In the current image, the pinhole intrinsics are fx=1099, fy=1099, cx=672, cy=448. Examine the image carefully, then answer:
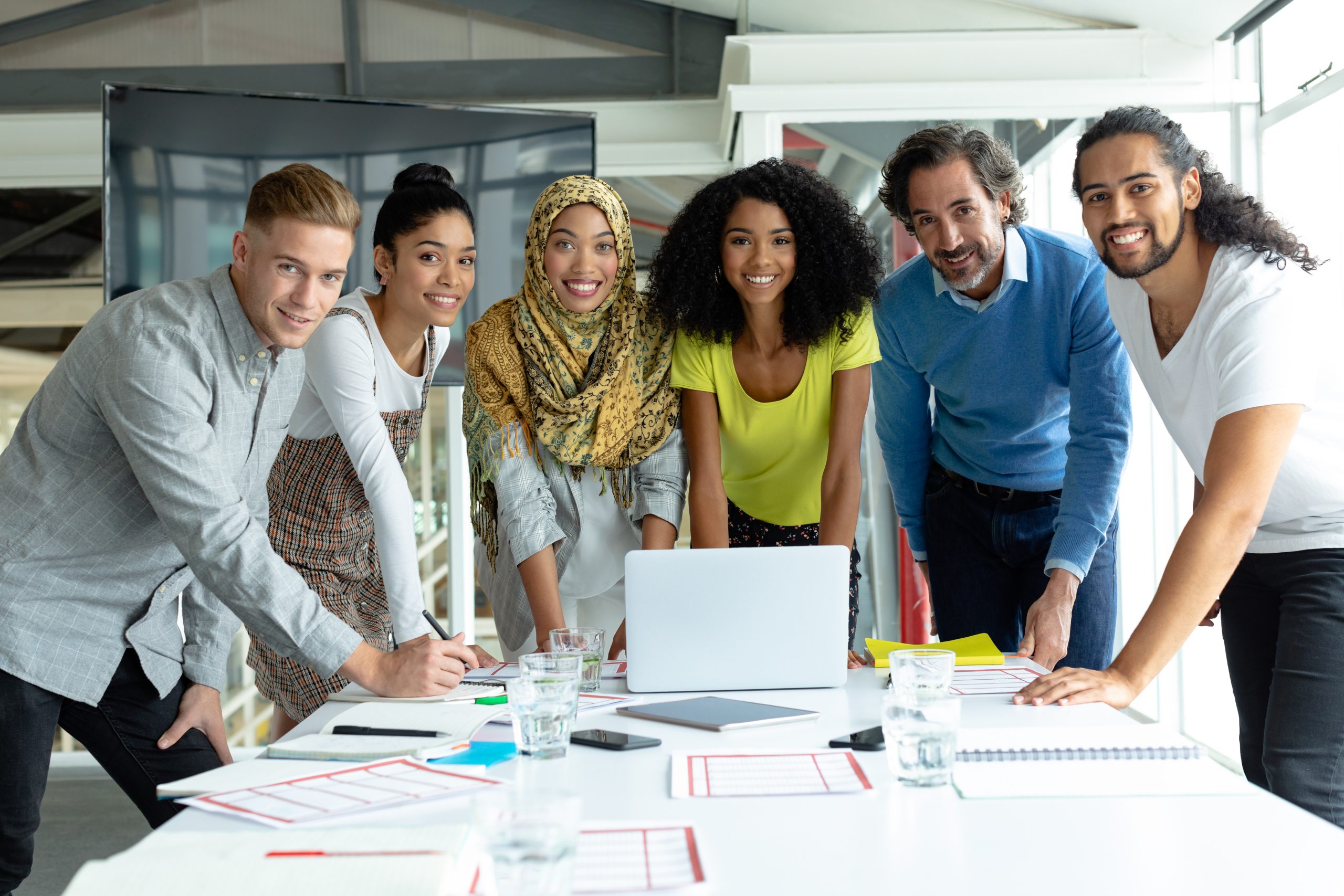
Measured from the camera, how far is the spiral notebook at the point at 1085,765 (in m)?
0.98

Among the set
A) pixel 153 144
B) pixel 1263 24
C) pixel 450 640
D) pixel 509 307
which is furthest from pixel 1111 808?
pixel 153 144

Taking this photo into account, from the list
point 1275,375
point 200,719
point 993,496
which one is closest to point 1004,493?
point 993,496

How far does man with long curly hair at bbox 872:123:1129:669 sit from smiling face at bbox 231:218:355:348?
115 cm

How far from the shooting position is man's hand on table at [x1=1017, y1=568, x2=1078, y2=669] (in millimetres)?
1813

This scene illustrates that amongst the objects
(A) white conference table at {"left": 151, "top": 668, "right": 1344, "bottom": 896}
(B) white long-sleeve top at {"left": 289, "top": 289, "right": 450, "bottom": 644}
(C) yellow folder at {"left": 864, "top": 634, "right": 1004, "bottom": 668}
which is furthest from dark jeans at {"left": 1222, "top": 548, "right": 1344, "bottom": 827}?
(B) white long-sleeve top at {"left": 289, "top": 289, "right": 450, "bottom": 644}

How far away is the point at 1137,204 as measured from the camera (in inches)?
69.0

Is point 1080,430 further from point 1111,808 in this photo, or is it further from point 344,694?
point 344,694

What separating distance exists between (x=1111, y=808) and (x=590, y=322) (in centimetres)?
145

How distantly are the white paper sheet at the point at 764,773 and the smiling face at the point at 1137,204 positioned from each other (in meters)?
1.02

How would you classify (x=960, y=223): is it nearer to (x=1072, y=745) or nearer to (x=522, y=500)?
(x=522, y=500)

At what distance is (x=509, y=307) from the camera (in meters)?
2.23

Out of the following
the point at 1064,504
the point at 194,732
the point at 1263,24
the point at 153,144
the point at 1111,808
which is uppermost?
the point at 1263,24

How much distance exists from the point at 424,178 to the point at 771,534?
4.06ft

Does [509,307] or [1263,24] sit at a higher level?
[1263,24]
